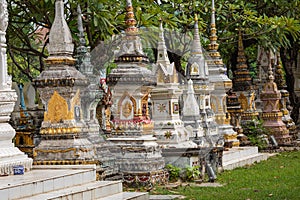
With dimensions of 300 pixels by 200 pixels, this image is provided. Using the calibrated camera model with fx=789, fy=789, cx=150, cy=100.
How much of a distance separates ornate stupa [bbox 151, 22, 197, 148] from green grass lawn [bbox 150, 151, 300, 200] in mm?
1014

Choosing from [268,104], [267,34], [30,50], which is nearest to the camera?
[30,50]

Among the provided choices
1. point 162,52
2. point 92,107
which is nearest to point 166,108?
point 162,52

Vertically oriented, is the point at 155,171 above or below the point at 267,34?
below

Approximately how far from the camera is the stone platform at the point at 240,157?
15055mm

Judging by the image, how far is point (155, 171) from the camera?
12.3 meters

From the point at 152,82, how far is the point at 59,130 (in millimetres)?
1793

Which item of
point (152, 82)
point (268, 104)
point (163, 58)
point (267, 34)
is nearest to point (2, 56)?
point (152, 82)

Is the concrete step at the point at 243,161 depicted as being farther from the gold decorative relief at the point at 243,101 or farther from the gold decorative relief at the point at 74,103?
the gold decorative relief at the point at 74,103

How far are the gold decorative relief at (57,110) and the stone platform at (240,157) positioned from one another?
3.94m

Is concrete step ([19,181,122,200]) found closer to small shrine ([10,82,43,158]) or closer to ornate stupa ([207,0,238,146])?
small shrine ([10,82,43,158])

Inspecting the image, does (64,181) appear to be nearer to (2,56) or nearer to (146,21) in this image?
(2,56)

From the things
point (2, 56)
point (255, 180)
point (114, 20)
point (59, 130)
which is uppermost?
point (114, 20)

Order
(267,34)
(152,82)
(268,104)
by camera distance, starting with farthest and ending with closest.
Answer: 1. (268,104)
2. (267,34)
3. (152,82)

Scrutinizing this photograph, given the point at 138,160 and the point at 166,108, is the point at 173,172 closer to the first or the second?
the point at 138,160
